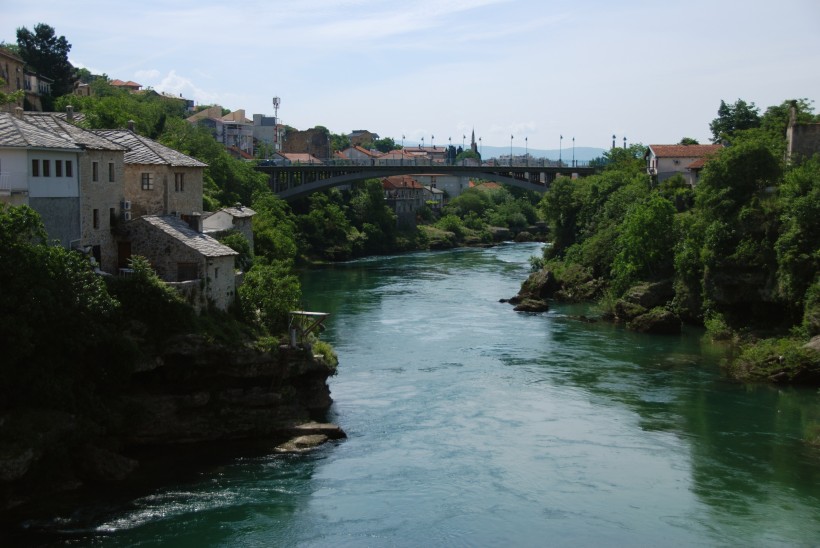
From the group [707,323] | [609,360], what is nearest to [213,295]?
[609,360]

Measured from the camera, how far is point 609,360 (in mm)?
39094

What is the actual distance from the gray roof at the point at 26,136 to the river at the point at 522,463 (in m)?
9.90

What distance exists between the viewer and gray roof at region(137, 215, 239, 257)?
95.3ft

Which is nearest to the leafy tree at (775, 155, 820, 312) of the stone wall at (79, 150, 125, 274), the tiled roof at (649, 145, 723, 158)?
the stone wall at (79, 150, 125, 274)

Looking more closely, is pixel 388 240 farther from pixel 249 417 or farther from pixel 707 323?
pixel 249 417

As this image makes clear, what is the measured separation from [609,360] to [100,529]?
23291 mm

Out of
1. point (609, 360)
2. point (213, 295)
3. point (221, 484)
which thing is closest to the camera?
point (221, 484)

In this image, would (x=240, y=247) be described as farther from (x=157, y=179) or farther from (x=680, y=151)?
(x=680, y=151)

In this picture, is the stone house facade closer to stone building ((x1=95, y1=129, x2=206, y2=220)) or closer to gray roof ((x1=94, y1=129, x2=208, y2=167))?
stone building ((x1=95, y1=129, x2=206, y2=220))

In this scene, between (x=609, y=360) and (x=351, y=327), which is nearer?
(x=609, y=360)

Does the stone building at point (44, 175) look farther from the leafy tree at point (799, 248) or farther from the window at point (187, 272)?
the leafy tree at point (799, 248)

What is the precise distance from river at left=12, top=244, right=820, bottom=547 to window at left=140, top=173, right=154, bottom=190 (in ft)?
29.9

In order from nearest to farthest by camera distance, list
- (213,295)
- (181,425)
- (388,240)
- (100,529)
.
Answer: (100,529) < (181,425) < (213,295) < (388,240)

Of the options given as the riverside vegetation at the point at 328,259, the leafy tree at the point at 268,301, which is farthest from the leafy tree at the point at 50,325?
the leafy tree at the point at 268,301
